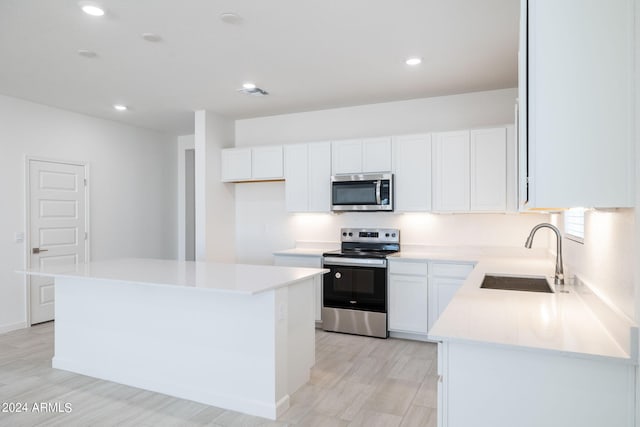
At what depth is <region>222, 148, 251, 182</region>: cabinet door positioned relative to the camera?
5262mm

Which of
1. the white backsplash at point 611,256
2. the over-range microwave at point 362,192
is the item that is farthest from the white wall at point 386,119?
the white backsplash at point 611,256

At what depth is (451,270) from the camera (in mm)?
4043

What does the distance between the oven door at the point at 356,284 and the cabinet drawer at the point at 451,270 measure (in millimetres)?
502

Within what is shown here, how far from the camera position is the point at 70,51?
333 centimetres

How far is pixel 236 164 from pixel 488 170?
301 centimetres

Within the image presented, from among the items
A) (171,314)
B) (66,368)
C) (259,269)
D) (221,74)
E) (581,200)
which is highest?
(221,74)

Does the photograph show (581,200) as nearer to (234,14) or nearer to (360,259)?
(234,14)

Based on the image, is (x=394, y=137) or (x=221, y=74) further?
(x=394, y=137)

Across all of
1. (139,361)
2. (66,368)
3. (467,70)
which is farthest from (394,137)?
(66,368)

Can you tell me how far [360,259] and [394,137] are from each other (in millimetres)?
1366

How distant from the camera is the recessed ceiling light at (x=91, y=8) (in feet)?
8.50

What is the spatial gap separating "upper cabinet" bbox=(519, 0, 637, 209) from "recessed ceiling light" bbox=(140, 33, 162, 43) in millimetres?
2580

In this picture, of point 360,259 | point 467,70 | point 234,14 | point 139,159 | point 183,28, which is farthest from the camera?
point 139,159

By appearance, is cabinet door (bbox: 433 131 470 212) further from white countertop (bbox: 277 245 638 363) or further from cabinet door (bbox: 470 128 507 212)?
white countertop (bbox: 277 245 638 363)
